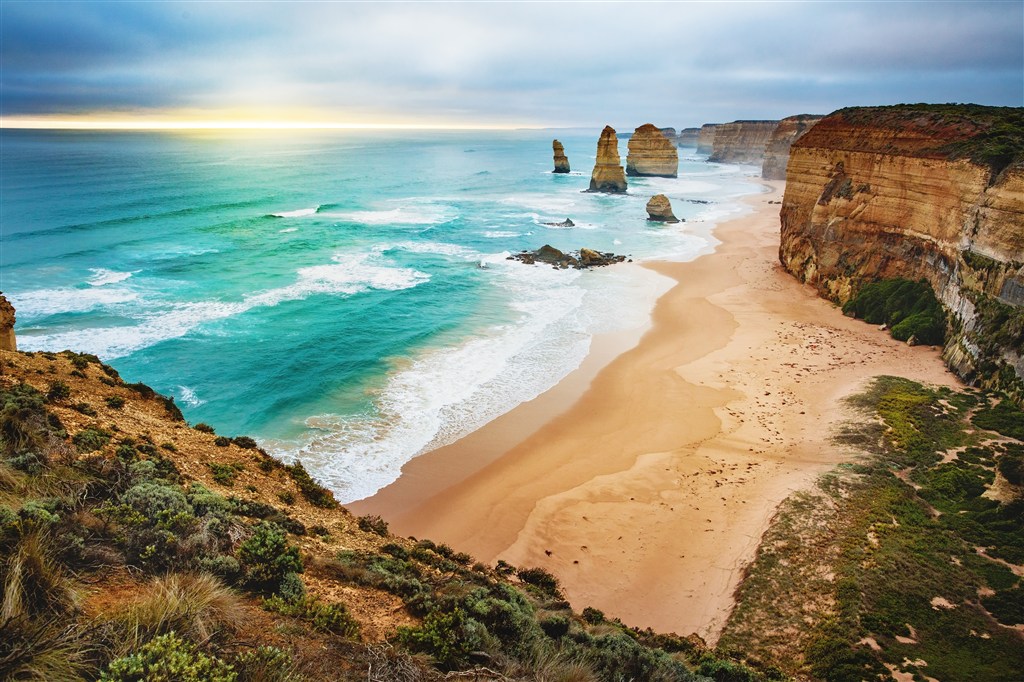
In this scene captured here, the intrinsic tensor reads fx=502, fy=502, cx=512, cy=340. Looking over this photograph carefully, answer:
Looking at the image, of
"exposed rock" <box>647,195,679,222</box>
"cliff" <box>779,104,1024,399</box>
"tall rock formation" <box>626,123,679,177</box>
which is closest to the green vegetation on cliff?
"cliff" <box>779,104,1024,399</box>

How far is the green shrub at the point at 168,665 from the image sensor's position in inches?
150

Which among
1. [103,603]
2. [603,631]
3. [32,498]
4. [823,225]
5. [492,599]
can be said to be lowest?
[603,631]

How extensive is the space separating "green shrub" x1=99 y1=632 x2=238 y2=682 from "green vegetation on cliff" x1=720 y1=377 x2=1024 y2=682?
9.19 m

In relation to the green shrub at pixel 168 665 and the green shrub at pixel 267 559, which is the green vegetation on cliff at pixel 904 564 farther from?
the green shrub at pixel 168 665

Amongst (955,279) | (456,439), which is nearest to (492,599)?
(456,439)

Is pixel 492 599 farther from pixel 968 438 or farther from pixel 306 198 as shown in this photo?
pixel 306 198

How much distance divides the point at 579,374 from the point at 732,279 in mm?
19284

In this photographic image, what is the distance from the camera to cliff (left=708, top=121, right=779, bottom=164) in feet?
403

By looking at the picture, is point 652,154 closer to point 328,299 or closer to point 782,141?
point 782,141

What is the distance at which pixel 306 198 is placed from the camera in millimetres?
66688

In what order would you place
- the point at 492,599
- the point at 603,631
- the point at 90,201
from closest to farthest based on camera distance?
1. the point at 492,599
2. the point at 603,631
3. the point at 90,201

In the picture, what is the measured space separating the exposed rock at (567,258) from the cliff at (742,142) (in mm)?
102927

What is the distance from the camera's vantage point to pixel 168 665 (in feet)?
13.0

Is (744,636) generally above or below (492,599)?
below
